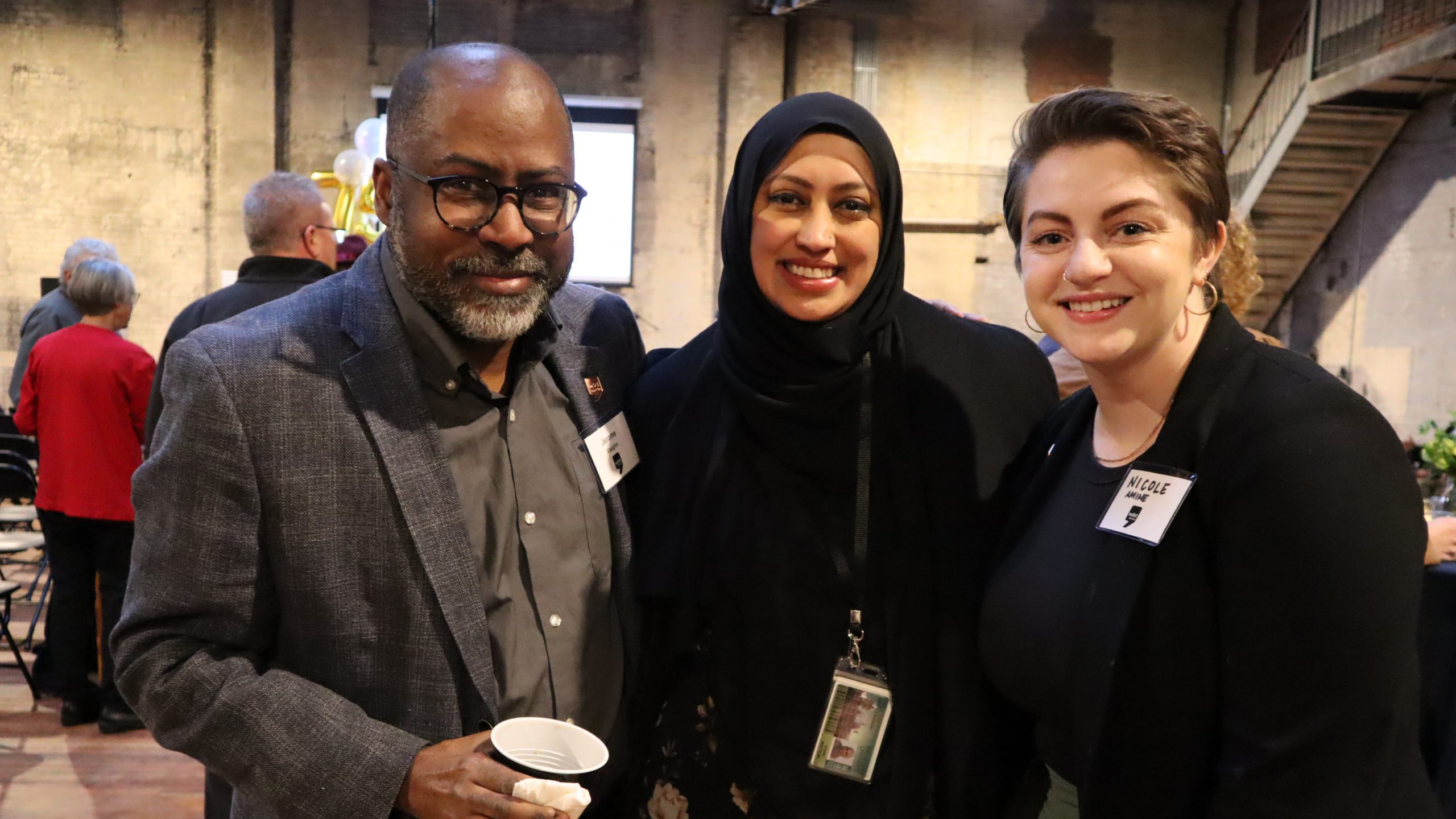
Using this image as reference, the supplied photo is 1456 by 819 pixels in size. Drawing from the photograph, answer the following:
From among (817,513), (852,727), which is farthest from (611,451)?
(852,727)

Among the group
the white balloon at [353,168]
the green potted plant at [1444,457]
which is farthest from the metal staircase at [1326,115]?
the white balloon at [353,168]

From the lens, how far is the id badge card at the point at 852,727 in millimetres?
1732

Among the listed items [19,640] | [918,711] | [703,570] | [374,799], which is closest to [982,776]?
[918,711]

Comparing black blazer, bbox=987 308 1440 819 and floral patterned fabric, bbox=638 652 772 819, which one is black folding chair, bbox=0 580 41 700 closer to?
floral patterned fabric, bbox=638 652 772 819

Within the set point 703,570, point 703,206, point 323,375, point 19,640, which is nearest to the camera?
point 323,375

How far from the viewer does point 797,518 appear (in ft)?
5.95

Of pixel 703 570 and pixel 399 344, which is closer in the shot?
pixel 399 344

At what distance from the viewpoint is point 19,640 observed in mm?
5695

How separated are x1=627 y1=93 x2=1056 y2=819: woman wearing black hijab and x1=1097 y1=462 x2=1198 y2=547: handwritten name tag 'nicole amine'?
0.37 m

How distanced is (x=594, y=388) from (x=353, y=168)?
19.2 feet

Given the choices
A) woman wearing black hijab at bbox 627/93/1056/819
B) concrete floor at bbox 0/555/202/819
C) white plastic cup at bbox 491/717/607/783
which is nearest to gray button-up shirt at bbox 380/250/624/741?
woman wearing black hijab at bbox 627/93/1056/819

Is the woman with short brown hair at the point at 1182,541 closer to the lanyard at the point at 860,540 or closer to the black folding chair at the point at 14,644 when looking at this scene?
the lanyard at the point at 860,540

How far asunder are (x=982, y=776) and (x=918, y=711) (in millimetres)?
150

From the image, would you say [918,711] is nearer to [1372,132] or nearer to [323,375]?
[323,375]
